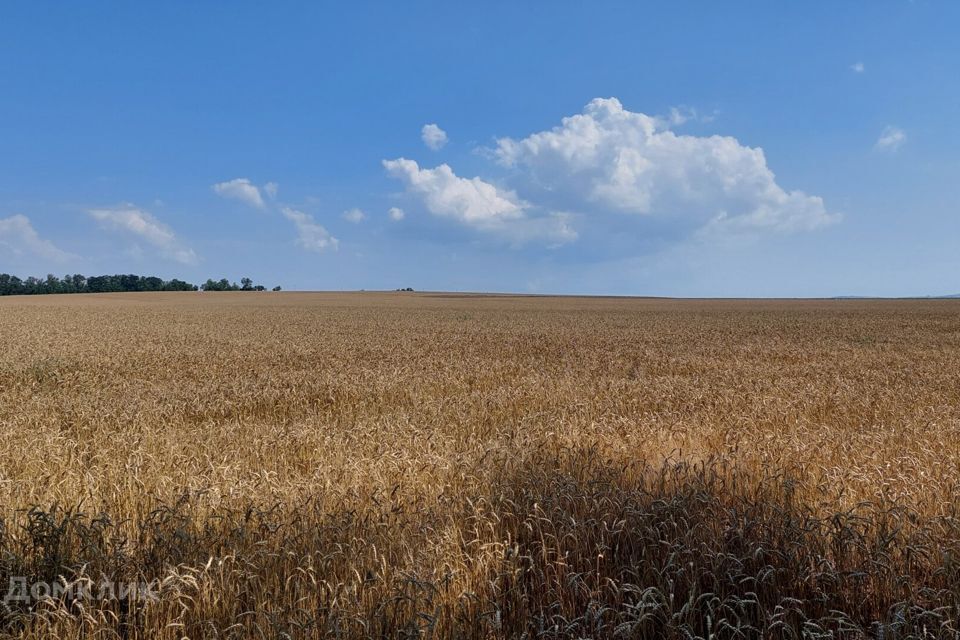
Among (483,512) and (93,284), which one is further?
(93,284)

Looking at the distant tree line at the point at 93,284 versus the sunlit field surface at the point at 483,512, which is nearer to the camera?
the sunlit field surface at the point at 483,512

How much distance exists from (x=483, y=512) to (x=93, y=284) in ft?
625

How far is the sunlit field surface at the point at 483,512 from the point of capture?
3094mm

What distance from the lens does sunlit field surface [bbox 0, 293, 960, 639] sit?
10.2 feet

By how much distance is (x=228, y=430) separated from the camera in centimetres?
711

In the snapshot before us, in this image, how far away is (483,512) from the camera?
4.48 metres

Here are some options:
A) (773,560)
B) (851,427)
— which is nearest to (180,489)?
(773,560)

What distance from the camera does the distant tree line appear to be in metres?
142

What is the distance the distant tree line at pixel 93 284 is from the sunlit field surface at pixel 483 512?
158 metres

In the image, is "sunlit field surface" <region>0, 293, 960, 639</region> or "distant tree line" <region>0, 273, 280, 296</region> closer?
"sunlit field surface" <region>0, 293, 960, 639</region>

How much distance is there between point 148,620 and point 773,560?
4244mm

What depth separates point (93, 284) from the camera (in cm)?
15262

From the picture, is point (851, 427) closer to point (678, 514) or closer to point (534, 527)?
point (678, 514)

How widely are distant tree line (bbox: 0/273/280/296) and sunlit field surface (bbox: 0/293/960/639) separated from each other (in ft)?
517
